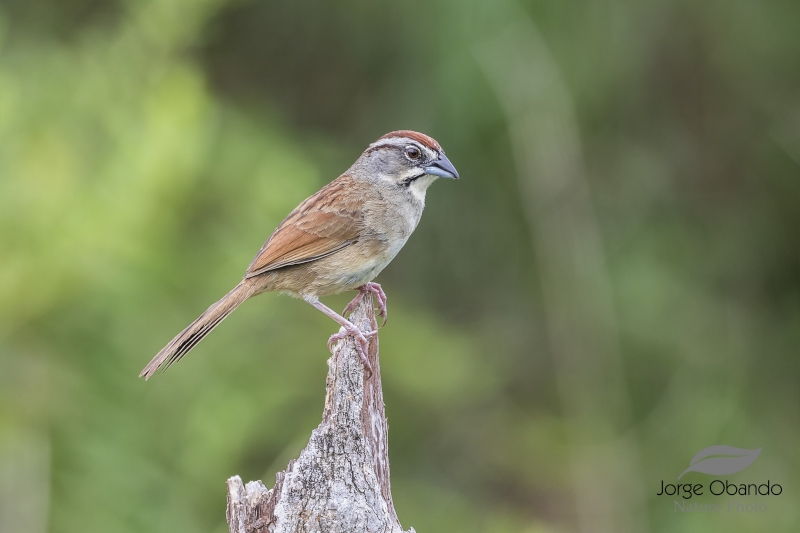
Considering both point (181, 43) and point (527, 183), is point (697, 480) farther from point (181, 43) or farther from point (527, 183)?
point (181, 43)

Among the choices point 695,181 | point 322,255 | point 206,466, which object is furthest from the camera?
point 695,181

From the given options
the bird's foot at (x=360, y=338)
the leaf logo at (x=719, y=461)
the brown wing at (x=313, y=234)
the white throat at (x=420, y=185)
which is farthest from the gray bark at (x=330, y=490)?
the leaf logo at (x=719, y=461)

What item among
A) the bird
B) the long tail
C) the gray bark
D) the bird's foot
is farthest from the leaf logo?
the long tail

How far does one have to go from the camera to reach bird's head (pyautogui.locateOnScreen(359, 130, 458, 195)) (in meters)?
4.94

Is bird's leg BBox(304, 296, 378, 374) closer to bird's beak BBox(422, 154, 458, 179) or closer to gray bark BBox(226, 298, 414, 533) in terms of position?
gray bark BBox(226, 298, 414, 533)

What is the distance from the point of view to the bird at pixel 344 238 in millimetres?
4613

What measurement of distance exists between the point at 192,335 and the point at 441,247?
2586mm

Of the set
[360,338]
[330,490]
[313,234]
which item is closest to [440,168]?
[313,234]

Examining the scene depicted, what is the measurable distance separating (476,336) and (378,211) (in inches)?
88.8

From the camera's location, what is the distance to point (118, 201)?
530 cm

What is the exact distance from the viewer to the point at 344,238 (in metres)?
4.68

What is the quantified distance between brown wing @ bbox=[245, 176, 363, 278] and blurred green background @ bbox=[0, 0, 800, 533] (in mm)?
1039

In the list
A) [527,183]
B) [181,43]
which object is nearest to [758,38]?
[527,183]

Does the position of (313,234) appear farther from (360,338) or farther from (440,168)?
(360,338)
